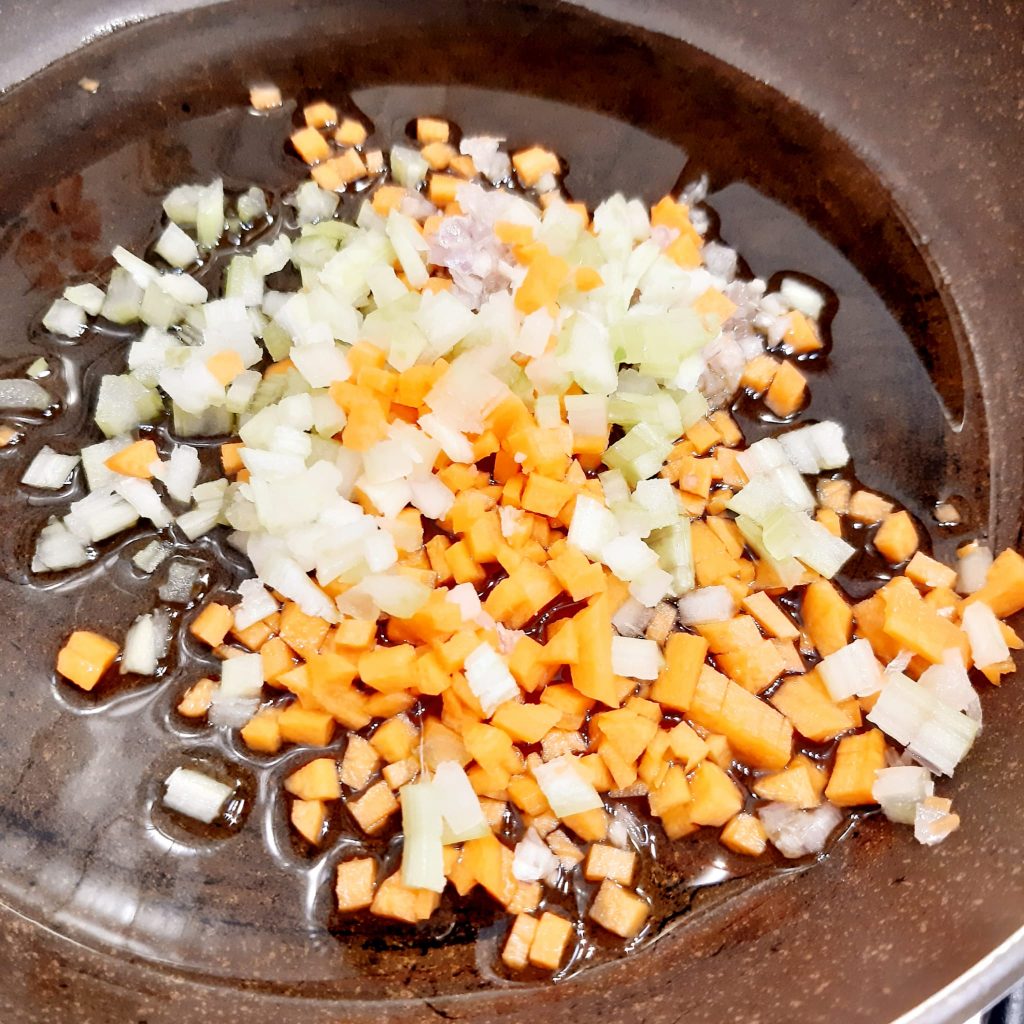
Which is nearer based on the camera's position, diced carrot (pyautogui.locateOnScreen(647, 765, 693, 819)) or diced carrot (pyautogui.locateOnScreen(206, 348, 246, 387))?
diced carrot (pyautogui.locateOnScreen(647, 765, 693, 819))

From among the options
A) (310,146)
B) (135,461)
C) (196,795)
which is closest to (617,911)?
(196,795)

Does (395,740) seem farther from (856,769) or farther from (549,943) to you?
(856,769)

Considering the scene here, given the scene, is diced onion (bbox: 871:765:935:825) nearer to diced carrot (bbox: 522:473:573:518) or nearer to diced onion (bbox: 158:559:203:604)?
diced carrot (bbox: 522:473:573:518)

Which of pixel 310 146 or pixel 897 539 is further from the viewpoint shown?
pixel 310 146

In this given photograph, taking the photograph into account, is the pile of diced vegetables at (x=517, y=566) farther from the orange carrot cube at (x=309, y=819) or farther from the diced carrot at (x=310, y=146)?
the diced carrot at (x=310, y=146)

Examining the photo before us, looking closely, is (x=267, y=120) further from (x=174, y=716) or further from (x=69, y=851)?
(x=69, y=851)

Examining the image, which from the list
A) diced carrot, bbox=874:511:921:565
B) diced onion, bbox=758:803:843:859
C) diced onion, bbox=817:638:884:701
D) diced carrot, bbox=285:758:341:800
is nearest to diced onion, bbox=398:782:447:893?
diced carrot, bbox=285:758:341:800

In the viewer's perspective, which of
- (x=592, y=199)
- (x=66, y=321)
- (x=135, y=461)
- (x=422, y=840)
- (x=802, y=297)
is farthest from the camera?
(x=592, y=199)
